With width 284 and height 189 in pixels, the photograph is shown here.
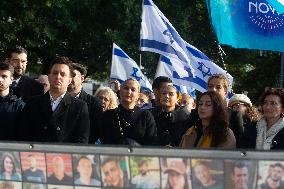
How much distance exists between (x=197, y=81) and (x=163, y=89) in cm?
363

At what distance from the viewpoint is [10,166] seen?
16.5 feet

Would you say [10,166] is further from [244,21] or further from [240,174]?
[244,21]

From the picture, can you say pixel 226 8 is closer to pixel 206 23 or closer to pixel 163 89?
pixel 163 89

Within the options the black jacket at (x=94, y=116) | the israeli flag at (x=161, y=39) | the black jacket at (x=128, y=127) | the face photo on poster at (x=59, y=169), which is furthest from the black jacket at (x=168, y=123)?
the face photo on poster at (x=59, y=169)

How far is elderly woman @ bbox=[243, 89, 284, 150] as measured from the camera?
6105 mm

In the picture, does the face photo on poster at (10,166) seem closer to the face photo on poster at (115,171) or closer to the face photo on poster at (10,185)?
the face photo on poster at (10,185)

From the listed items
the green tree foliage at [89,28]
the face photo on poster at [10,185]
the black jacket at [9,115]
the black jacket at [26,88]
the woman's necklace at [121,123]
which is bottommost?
the face photo on poster at [10,185]

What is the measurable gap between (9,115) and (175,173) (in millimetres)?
2249

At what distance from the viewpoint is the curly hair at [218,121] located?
6016mm

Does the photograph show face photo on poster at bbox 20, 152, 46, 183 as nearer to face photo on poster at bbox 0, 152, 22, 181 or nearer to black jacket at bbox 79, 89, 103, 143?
face photo on poster at bbox 0, 152, 22, 181

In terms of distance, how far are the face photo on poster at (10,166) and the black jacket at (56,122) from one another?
109 cm

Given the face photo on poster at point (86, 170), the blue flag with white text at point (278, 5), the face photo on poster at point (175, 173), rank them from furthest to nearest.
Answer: the blue flag with white text at point (278, 5), the face photo on poster at point (86, 170), the face photo on poster at point (175, 173)

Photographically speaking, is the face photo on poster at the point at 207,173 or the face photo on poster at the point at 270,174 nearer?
the face photo on poster at the point at 270,174

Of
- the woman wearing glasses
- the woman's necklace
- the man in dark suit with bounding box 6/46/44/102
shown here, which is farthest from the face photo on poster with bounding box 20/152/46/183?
the woman wearing glasses
